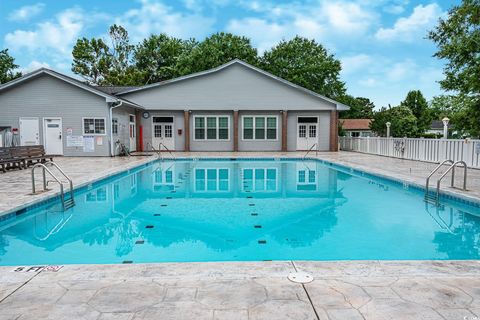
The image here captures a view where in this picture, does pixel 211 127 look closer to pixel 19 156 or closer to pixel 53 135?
pixel 53 135

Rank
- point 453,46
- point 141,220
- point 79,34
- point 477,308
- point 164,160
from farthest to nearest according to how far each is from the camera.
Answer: point 79,34 < point 164,160 < point 453,46 < point 141,220 < point 477,308

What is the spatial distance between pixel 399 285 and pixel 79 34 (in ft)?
144

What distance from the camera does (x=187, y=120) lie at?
2073 centimetres

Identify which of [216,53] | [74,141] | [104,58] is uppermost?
[104,58]

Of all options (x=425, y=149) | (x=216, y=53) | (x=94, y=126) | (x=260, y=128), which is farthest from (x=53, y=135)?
(x=425, y=149)

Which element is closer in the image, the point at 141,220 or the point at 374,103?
the point at 141,220

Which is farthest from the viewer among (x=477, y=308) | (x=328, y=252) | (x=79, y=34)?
(x=79, y=34)

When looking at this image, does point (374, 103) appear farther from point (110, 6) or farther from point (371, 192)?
point (371, 192)

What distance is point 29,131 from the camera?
16625 mm

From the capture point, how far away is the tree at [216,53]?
2903 centimetres

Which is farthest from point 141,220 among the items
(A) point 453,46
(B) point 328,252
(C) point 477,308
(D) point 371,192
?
(A) point 453,46

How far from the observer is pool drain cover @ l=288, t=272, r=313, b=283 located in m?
3.01

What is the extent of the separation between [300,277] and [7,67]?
3858 cm

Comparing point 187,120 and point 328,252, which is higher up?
point 187,120
